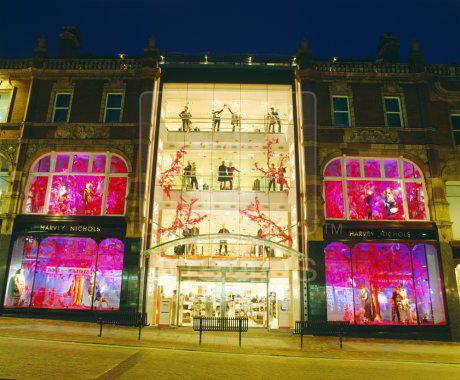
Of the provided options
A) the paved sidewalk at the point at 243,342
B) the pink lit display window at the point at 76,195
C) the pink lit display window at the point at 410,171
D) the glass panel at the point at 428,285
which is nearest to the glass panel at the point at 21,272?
the paved sidewalk at the point at 243,342

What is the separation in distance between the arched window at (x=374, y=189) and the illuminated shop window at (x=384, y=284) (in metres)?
1.63

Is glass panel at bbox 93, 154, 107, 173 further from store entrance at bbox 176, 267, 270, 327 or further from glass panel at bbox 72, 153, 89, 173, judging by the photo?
store entrance at bbox 176, 267, 270, 327

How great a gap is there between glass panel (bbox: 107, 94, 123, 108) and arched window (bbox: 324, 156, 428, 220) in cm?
1212

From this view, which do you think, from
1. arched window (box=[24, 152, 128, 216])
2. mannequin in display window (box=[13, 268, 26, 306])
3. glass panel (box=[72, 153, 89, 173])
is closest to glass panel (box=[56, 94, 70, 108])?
arched window (box=[24, 152, 128, 216])

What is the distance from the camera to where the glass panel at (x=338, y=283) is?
17.2 m

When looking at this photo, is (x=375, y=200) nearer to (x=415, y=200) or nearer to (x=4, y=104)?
(x=415, y=200)

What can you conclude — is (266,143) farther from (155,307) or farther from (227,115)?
(155,307)

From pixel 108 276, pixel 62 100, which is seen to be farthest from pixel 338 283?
pixel 62 100

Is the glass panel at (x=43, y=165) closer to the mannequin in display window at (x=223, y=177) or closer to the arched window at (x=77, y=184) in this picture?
the arched window at (x=77, y=184)

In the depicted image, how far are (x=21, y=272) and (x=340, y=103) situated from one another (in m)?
19.0

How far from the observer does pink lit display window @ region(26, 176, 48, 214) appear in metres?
18.9

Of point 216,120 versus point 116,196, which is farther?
point 216,120

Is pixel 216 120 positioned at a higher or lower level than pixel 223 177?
higher

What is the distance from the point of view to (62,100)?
20.5m
